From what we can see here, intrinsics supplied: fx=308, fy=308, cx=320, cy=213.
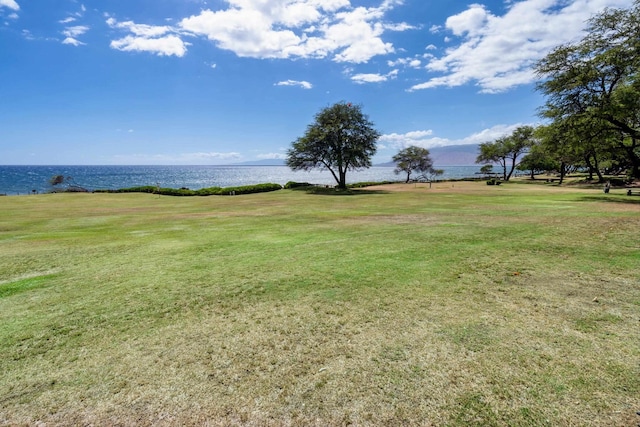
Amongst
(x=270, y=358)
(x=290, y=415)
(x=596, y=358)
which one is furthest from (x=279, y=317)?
(x=596, y=358)

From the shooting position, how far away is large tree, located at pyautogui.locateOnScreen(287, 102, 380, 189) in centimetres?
4684

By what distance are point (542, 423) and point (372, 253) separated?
6524 millimetres

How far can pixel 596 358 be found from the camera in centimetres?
408

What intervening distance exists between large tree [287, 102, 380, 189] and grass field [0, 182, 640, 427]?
3837cm

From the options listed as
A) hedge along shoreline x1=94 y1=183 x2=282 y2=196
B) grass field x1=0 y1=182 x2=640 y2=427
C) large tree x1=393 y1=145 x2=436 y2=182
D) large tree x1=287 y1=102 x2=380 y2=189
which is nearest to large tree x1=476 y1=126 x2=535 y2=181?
large tree x1=393 y1=145 x2=436 y2=182

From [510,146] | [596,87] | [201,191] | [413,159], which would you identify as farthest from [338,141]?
[510,146]

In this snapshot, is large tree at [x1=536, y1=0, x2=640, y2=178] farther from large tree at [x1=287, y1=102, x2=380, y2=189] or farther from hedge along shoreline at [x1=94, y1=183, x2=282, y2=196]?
hedge along shoreline at [x1=94, y1=183, x2=282, y2=196]

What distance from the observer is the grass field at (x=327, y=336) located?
11.2 ft

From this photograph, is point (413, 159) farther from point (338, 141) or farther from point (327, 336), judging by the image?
point (327, 336)

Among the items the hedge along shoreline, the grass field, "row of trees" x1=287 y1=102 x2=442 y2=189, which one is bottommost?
the grass field

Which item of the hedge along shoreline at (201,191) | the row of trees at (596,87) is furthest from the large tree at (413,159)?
the row of trees at (596,87)

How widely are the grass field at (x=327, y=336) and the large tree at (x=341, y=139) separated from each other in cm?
3837

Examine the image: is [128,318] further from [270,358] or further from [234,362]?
[270,358]

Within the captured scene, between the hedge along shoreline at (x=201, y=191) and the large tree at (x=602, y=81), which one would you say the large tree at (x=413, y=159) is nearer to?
the hedge along shoreline at (x=201, y=191)
